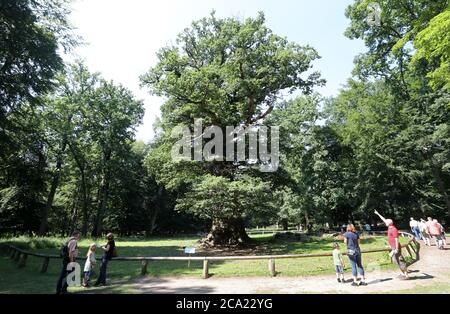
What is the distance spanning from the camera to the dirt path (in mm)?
10578

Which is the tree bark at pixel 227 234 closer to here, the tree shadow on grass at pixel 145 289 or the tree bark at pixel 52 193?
the tree shadow on grass at pixel 145 289

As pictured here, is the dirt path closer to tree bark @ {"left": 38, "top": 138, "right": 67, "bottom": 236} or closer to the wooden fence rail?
the wooden fence rail

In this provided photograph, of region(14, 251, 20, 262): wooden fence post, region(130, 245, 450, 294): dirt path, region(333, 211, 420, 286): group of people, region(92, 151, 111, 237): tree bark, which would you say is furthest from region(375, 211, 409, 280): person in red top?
region(92, 151, 111, 237): tree bark

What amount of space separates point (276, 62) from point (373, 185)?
2724 centimetres

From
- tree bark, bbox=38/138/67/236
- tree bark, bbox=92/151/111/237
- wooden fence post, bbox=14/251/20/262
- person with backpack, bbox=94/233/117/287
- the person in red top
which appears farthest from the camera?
tree bark, bbox=92/151/111/237

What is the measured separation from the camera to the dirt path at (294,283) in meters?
10.6

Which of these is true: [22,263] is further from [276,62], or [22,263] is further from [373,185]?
[373,185]

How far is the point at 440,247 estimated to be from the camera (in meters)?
19.4

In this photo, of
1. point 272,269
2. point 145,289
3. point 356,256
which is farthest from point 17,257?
point 356,256

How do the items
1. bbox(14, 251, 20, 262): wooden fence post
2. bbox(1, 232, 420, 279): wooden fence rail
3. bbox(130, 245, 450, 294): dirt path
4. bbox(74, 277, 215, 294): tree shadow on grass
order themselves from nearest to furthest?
1. bbox(130, 245, 450, 294): dirt path
2. bbox(74, 277, 215, 294): tree shadow on grass
3. bbox(1, 232, 420, 279): wooden fence rail
4. bbox(14, 251, 20, 262): wooden fence post

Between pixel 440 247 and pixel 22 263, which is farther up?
pixel 440 247

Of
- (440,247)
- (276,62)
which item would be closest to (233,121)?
(276,62)

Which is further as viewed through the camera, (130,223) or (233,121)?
(130,223)

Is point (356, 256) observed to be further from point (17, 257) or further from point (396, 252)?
point (17, 257)
